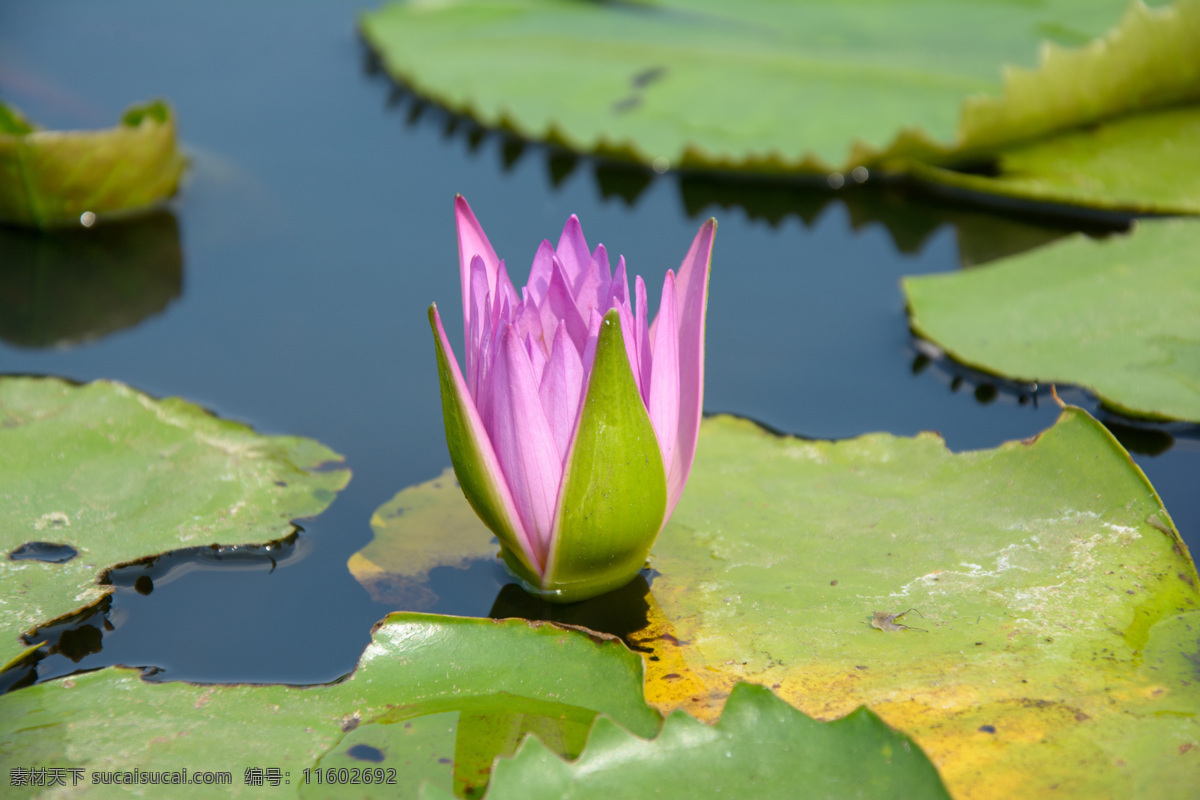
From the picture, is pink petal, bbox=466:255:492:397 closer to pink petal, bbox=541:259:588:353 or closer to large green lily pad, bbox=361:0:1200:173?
pink petal, bbox=541:259:588:353

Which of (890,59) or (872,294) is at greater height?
(890,59)

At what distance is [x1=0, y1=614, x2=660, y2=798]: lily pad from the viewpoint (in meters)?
1.06

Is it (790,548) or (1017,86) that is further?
(1017,86)

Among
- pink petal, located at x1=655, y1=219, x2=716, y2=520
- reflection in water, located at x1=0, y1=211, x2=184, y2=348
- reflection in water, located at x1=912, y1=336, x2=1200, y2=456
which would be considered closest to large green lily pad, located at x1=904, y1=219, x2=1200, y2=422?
reflection in water, located at x1=912, y1=336, x2=1200, y2=456

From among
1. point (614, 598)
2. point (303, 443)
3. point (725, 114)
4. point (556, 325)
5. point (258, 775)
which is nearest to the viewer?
point (258, 775)

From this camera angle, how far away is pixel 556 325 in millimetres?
1265

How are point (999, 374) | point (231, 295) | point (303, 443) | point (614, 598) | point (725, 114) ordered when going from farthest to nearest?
point (725, 114) < point (231, 295) < point (999, 374) < point (303, 443) < point (614, 598)

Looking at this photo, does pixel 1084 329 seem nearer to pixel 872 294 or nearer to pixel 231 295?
pixel 872 294

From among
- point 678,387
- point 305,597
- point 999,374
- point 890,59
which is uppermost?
point 890,59

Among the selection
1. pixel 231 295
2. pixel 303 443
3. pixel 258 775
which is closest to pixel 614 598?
pixel 258 775

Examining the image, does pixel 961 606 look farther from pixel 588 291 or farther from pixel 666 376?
pixel 588 291

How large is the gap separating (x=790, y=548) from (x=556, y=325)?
482mm

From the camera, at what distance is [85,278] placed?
2348 mm

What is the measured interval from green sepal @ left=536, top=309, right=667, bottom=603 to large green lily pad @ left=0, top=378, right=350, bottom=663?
0.49m
